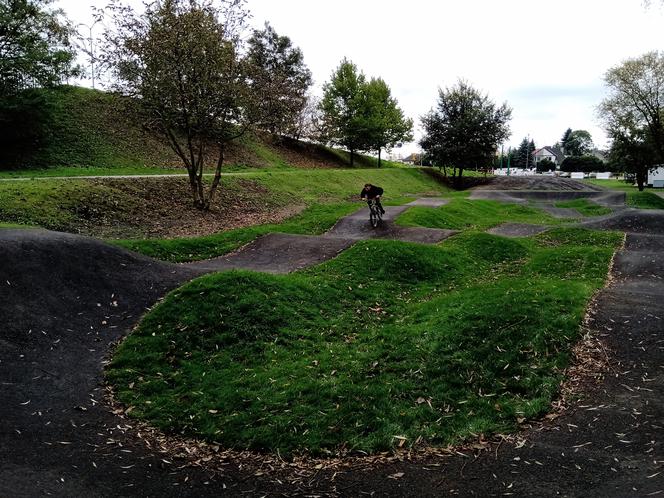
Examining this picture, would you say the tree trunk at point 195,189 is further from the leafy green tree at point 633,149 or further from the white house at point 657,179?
the white house at point 657,179

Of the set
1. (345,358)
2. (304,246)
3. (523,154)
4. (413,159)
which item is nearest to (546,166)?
(523,154)

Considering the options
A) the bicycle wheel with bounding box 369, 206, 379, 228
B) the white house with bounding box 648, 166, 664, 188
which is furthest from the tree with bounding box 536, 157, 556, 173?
the bicycle wheel with bounding box 369, 206, 379, 228

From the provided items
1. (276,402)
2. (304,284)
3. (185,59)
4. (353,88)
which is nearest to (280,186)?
(185,59)

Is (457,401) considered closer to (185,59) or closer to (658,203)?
Result: (185,59)

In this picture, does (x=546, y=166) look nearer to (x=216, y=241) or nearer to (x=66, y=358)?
(x=216, y=241)

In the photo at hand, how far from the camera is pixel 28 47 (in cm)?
2455

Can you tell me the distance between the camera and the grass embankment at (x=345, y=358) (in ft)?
19.3

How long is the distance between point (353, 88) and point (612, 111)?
22.8 meters

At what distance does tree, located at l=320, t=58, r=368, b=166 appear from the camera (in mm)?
47406

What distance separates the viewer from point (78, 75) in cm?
2866

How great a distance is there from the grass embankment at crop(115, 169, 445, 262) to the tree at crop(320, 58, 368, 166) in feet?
19.2

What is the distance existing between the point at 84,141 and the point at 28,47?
5.25 m

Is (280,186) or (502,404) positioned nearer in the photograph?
(502,404)

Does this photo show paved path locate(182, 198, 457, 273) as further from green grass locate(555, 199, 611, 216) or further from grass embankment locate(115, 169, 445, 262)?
green grass locate(555, 199, 611, 216)
